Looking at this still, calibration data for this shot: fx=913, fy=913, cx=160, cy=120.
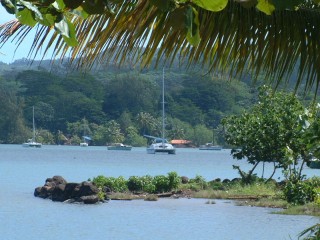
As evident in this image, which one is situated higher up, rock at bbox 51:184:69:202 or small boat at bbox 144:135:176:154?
small boat at bbox 144:135:176:154

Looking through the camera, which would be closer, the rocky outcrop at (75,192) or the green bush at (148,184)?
the rocky outcrop at (75,192)

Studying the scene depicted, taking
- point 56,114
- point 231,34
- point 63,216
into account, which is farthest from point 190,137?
point 231,34

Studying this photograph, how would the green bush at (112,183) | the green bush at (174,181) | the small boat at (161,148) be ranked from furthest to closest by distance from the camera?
1. the small boat at (161,148)
2. the green bush at (112,183)
3. the green bush at (174,181)

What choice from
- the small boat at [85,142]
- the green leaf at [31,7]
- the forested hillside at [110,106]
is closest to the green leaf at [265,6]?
the green leaf at [31,7]

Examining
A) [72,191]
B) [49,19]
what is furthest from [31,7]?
[72,191]

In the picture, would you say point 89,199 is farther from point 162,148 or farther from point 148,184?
point 162,148

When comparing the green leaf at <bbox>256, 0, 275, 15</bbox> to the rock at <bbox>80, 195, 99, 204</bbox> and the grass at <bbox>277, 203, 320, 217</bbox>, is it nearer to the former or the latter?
the grass at <bbox>277, 203, 320, 217</bbox>

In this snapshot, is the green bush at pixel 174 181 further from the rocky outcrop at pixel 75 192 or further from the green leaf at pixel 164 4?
the green leaf at pixel 164 4

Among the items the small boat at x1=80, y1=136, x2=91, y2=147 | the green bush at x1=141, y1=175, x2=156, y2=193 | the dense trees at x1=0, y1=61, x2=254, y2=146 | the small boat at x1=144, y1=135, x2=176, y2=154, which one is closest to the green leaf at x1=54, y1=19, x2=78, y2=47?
the green bush at x1=141, y1=175, x2=156, y2=193

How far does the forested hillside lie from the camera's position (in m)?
62.8

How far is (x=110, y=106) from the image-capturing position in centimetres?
8244

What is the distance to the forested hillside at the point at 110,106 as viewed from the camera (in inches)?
2472

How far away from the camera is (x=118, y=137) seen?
Result: 364ft

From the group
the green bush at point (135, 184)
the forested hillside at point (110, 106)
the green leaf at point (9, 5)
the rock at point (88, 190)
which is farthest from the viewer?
the forested hillside at point (110, 106)
